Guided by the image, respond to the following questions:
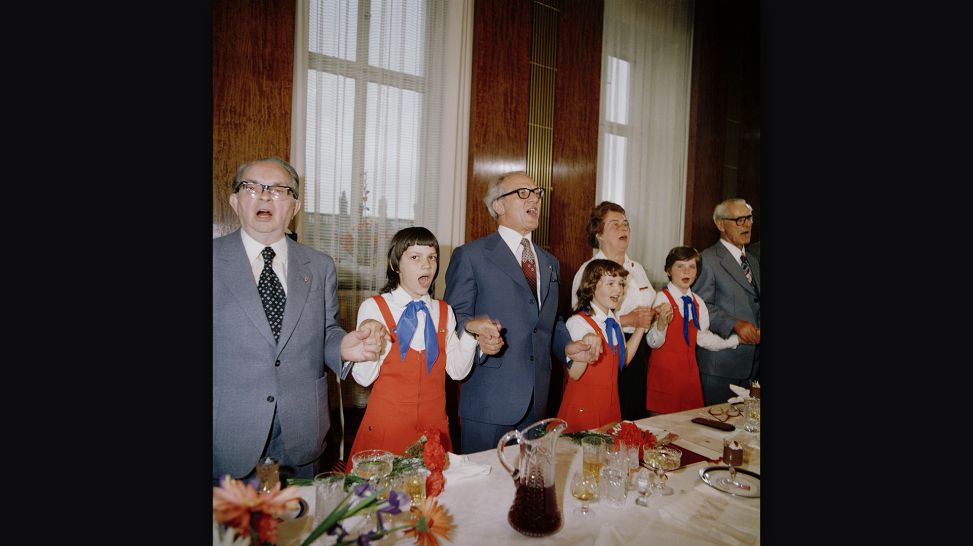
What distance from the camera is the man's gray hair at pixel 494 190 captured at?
94.0 inches

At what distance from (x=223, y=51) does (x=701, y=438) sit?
8.18 feet

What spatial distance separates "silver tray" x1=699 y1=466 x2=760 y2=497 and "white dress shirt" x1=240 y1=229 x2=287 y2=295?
5.47 feet

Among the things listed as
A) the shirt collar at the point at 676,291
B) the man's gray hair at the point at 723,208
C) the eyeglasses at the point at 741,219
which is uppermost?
the man's gray hair at the point at 723,208

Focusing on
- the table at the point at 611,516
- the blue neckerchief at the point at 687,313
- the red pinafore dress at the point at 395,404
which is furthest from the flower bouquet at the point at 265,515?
the blue neckerchief at the point at 687,313

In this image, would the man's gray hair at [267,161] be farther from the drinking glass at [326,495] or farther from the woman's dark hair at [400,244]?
the drinking glass at [326,495]

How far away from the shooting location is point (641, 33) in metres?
2.89

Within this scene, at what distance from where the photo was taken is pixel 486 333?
6.79 feet

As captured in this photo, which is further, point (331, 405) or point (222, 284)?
point (331, 405)

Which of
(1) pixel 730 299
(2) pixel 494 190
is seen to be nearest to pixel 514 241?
(2) pixel 494 190

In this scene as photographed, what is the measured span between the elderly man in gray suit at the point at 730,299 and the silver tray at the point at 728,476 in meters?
1.34

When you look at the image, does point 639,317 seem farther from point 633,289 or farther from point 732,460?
point 732,460

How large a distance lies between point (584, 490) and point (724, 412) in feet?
4.22

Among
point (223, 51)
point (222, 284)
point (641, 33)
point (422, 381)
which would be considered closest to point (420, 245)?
point (422, 381)

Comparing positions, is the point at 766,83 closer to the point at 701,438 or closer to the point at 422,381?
the point at 701,438
